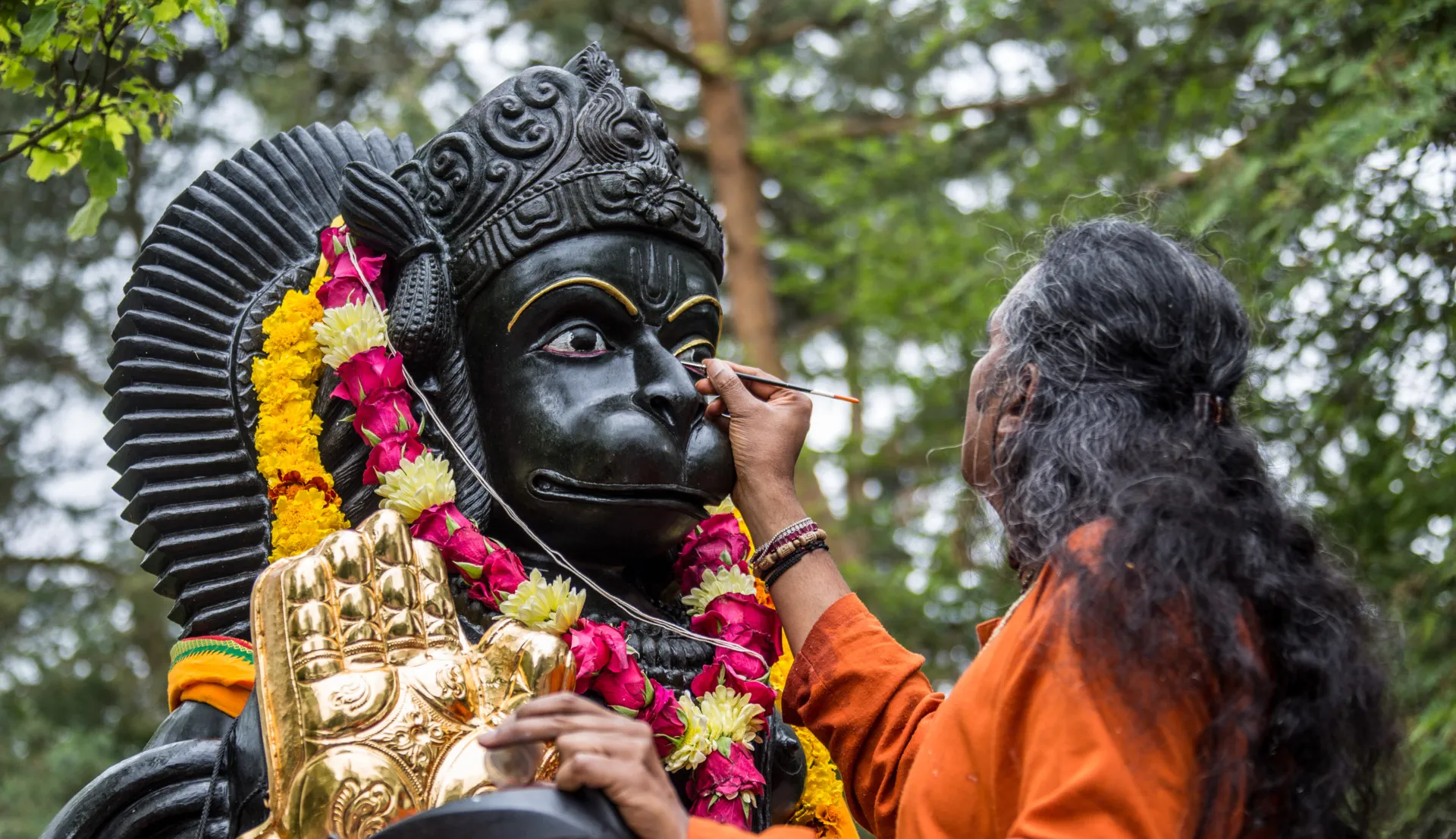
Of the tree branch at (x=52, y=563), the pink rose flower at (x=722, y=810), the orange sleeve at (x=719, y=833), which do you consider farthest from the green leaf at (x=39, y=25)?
the tree branch at (x=52, y=563)

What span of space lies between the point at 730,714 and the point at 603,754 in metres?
0.92

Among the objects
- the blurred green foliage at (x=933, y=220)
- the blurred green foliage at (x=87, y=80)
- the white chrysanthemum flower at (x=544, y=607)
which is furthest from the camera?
the blurred green foliage at (x=933, y=220)

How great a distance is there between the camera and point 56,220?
1194cm

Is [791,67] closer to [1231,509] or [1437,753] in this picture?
[1437,753]

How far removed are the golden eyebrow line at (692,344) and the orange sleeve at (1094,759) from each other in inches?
51.1

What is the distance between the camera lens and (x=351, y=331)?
3129 mm

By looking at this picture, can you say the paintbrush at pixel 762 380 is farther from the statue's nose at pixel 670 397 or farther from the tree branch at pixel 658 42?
the tree branch at pixel 658 42

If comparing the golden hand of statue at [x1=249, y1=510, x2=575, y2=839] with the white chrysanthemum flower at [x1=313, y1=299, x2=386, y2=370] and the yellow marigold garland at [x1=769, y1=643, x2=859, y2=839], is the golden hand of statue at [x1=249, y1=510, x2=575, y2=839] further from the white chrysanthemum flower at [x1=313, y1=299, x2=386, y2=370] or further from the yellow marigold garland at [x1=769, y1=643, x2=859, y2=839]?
the yellow marigold garland at [x1=769, y1=643, x2=859, y2=839]

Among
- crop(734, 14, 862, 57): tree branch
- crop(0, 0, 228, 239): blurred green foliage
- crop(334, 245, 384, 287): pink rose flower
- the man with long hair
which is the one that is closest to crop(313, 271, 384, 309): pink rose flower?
crop(334, 245, 384, 287): pink rose flower

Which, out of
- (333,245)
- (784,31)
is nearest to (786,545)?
(333,245)

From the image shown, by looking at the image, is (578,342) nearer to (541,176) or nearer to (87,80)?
(541,176)

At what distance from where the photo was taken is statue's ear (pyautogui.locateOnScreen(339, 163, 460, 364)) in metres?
3.17

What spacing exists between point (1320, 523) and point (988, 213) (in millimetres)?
8240

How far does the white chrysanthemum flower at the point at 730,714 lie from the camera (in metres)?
3.01
